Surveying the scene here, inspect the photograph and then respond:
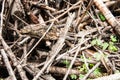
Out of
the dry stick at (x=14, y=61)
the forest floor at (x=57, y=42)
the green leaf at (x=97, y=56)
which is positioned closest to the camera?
the dry stick at (x=14, y=61)

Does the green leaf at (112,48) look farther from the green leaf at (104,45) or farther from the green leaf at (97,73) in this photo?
the green leaf at (97,73)

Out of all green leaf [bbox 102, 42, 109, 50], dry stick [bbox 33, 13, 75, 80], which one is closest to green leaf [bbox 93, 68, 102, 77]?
green leaf [bbox 102, 42, 109, 50]

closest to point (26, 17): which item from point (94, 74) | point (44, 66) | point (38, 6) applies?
point (38, 6)

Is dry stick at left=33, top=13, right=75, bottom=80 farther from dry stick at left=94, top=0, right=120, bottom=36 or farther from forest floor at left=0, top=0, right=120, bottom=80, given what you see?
dry stick at left=94, top=0, right=120, bottom=36

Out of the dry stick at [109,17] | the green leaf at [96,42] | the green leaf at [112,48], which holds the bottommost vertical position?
the green leaf at [112,48]

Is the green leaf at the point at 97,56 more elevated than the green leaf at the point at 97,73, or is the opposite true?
the green leaf at the point at 97,56

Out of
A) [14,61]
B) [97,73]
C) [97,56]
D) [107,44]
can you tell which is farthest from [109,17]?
[14,61]

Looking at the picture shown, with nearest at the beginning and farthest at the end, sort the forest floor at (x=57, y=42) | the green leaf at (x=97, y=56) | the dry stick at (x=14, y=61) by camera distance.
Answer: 1. the dry stick at (x=14, y=61)
2. the forest floor at (x=57, y=42)
3. the green leaf at (x=97, y=56)

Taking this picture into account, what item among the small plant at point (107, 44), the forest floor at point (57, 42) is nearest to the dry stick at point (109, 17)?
the forest floor at point (57, 42)

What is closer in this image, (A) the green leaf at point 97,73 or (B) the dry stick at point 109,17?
(A) the green leaf at point 97,73

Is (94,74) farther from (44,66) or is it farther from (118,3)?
(118,3)
